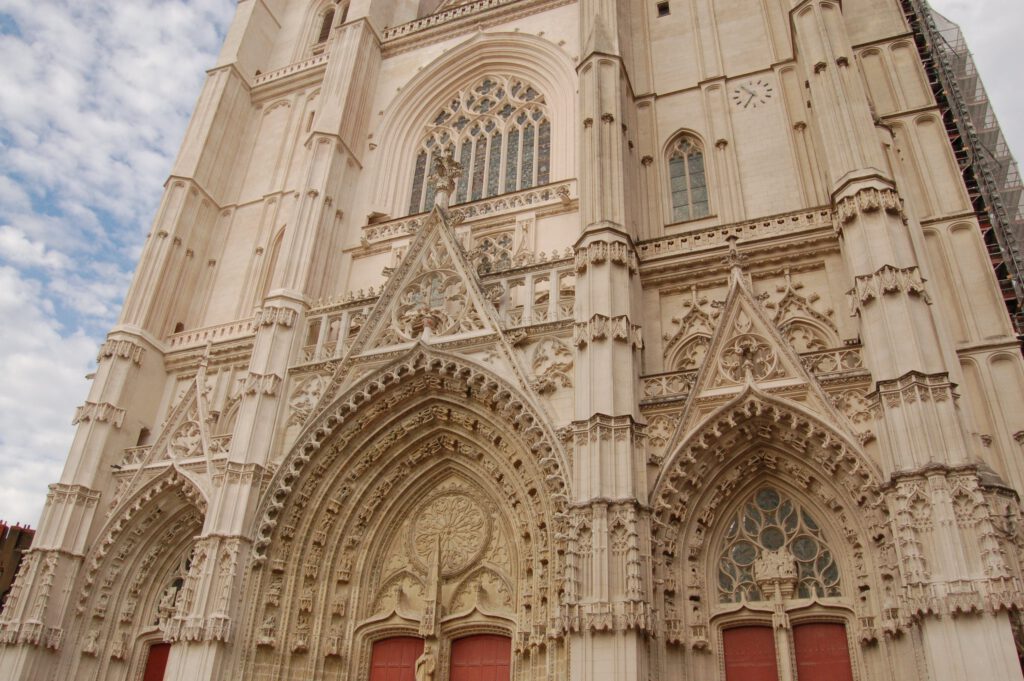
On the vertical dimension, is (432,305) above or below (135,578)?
above

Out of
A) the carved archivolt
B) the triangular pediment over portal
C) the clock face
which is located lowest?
the carved archivolt

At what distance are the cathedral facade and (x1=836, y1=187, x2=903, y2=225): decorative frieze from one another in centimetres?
5

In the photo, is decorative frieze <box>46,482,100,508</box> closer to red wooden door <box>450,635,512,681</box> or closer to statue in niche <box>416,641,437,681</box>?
statue in niche <box>416,641,437,681</box>

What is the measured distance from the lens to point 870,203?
11742mm

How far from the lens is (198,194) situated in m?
19.6

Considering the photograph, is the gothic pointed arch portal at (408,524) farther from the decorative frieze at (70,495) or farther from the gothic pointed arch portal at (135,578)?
the decorative frieze at (70,495)

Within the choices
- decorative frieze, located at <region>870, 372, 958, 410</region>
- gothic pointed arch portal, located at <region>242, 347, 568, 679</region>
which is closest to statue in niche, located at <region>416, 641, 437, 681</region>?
gothic pointed arch portal, located at <region>242, 347, 568, 679</region>

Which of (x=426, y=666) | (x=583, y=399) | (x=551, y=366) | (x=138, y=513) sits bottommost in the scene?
(x=426, y=666)

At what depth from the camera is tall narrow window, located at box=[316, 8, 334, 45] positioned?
24.7 m

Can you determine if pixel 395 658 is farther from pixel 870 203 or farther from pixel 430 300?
pixel 870 203

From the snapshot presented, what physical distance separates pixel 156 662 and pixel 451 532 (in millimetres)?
6085

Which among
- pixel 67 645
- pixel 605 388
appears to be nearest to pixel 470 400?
pixel 605 388

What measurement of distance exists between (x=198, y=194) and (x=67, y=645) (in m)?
10.7

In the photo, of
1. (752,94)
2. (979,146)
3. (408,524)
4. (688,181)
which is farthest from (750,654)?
(979,146)
